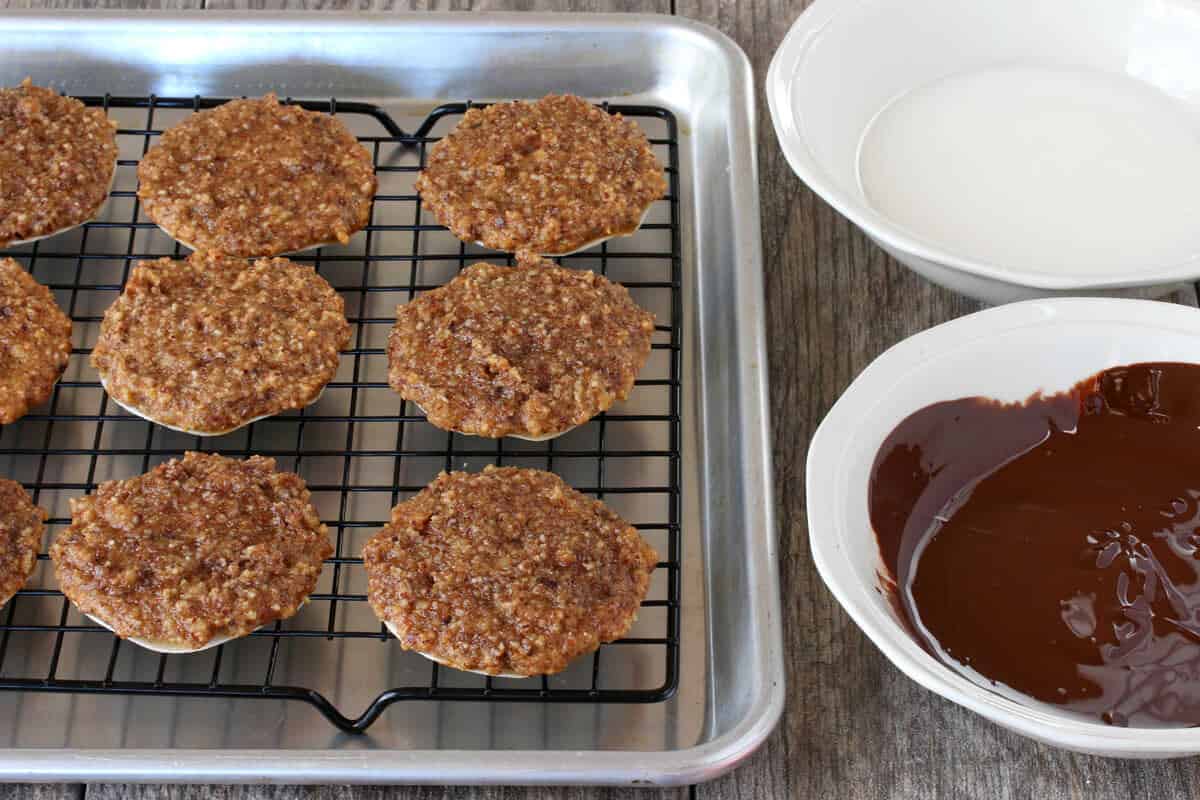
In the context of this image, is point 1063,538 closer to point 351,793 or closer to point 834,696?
point 834,696

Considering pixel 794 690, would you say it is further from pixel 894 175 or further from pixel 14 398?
pixel 14 398

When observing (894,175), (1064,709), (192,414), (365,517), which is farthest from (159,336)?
(1064,709)

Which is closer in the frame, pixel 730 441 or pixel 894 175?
pixel 730 441

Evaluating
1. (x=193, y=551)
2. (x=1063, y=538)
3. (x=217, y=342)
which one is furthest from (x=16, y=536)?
(x=1063, y=538)

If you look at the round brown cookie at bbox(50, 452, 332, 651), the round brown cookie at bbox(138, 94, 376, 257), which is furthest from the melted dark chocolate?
the round brown cookie at bbox(138, 94, 376, 257)

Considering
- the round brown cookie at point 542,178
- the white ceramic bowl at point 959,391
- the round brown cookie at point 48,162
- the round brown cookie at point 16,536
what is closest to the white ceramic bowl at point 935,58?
the white ceramic bowl at point 959,391

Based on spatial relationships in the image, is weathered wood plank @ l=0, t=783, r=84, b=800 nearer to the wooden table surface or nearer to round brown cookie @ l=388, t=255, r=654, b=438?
the wooden table surface

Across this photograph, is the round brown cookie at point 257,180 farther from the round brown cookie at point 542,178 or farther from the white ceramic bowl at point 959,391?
the white ceramic bowl at point 959,391
